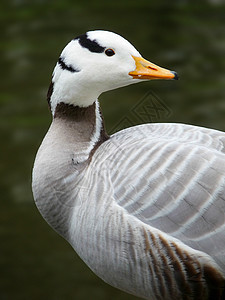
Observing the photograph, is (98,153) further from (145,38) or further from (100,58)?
(145,38)

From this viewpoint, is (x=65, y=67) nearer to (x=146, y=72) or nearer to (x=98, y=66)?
(x=98, y=66)

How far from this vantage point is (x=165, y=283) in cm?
224

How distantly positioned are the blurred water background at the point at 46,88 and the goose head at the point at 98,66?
32 cm

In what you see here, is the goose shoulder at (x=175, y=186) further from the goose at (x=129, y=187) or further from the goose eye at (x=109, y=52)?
the goose eye at (x=109, y=52)

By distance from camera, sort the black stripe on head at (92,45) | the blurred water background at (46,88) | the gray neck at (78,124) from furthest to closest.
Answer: the blurred water background at (46,88) < the gray neck at (78,124) < the black stripe on head at (92,45)

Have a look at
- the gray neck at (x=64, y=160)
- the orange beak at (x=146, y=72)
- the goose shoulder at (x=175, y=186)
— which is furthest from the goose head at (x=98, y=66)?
the goose shoulder at (x=175, y=186)

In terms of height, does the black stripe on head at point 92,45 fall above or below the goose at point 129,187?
above

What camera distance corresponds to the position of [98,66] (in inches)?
92.1

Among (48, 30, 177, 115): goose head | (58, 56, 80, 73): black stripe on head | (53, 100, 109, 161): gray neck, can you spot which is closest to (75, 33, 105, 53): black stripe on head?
(48, 30, 177, 115): goose head

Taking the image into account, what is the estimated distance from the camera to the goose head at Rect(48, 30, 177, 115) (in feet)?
7.64

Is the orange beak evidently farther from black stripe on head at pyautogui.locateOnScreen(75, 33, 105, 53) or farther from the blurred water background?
the blurred water background

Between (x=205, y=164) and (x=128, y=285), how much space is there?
59cm

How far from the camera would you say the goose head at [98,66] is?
2330mm

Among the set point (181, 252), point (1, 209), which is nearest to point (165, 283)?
point (181, 252)
